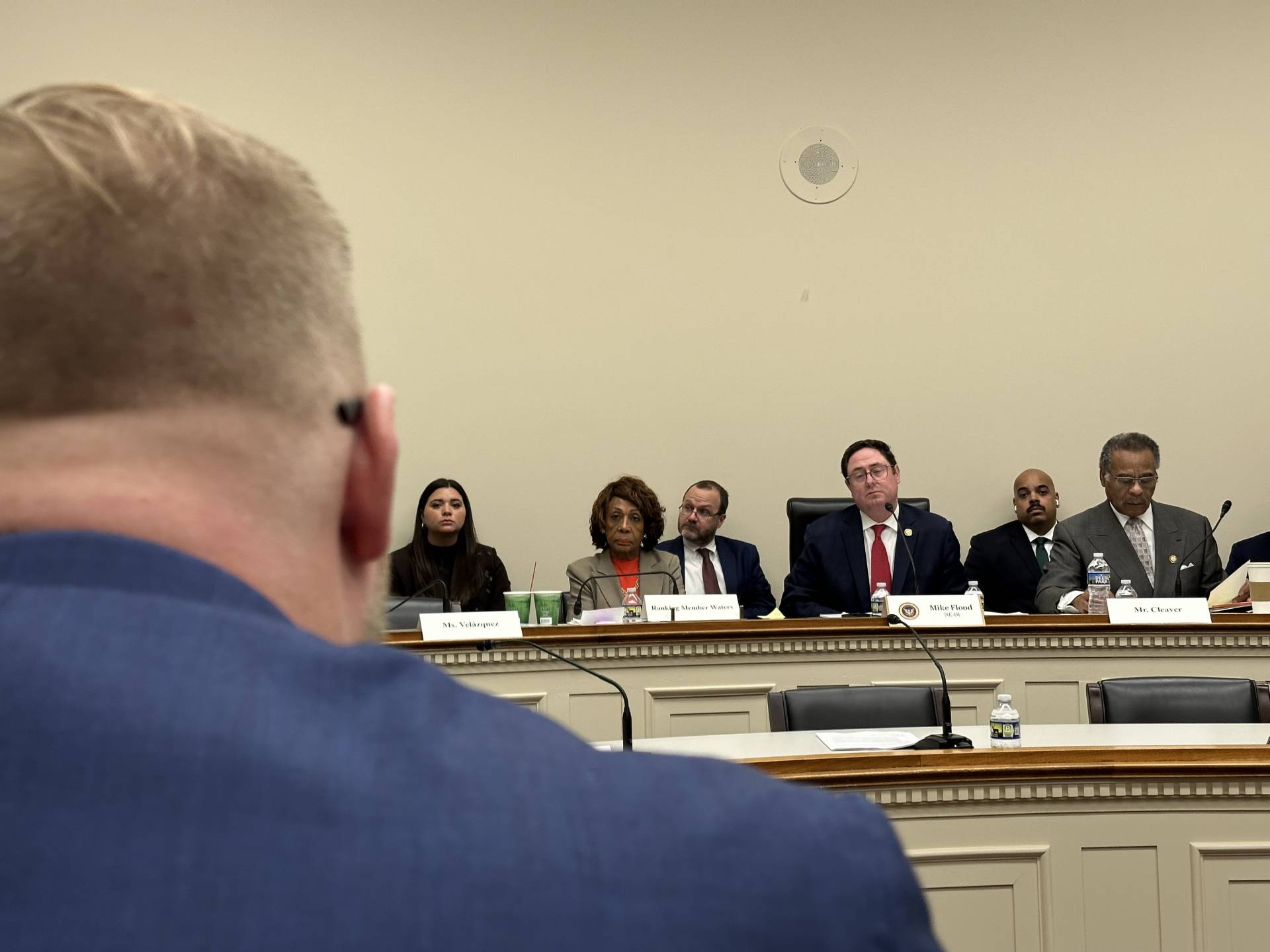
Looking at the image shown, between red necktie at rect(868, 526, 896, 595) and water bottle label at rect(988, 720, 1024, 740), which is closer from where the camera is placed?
water bottle label at rect(988, 720, 1024, 740)

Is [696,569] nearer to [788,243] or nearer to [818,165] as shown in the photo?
[788,243]

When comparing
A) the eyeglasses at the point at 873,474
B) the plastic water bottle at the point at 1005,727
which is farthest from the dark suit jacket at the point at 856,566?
the plastic water bottle at the point at 1005,727

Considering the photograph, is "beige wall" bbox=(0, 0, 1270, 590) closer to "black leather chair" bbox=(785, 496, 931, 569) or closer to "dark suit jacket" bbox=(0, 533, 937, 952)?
"black leather chair" bbox=(785, 496, 931, 569)

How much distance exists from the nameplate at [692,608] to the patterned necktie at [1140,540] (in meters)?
2.21

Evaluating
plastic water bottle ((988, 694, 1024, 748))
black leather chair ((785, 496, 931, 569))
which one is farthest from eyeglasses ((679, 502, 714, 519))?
plastic water bottle ((988, 694, 1024, 748))

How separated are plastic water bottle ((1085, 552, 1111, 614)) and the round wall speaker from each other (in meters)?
3.43

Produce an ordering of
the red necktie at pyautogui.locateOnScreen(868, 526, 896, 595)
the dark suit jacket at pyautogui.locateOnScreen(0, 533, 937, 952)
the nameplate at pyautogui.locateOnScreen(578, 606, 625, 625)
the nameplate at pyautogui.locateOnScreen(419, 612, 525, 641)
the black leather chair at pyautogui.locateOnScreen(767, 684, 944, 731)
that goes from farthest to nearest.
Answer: the red necktie at pyautogui.locateOnScreen(868, 526, 896, 595)
the nameplate at pyautogui.locateOnScreen(578, 606, 625, 625)
the nameplate at pyautogui.locateOnScreen(419, 612, 525, 641)
the black leather chair at pyautogui.locateOnScreen(767, 684, 944, 731)
the dark suit jacket at pyautogui.locateOnScreen(0, 533, 937, 952)

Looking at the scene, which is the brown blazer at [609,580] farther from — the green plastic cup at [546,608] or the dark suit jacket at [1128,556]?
the dark suit jacket at [1128,556]

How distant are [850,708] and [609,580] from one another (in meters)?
2.44

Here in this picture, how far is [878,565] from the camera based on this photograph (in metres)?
5.87

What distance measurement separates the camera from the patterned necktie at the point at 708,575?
6.88m

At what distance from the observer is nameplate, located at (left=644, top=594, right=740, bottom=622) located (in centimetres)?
489

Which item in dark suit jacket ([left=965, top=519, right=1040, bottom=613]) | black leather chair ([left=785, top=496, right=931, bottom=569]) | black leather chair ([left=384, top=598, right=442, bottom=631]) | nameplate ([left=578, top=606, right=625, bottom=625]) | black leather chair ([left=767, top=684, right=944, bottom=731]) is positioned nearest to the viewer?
black leather chair ([left=767, top=684, right=944, bottom=731])

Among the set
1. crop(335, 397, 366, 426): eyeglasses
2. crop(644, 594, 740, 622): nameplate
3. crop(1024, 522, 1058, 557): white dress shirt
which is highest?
crop(1024, 522, 1058, 557): white dress shirt
